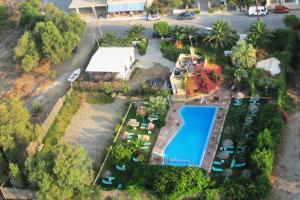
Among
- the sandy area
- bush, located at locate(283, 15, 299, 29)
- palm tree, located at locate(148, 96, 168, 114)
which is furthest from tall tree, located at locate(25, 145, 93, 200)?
bush, located at locate(283, 15, 299, 29)

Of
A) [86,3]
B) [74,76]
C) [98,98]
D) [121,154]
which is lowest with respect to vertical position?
[121,154]

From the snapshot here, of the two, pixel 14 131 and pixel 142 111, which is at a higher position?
pixel 14 131

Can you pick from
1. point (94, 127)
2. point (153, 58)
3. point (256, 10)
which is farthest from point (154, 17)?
point (94, 127)

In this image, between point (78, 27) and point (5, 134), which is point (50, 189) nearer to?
point (5, 134)

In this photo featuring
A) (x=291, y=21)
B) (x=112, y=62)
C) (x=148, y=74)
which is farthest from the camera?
(x=148, y=74)

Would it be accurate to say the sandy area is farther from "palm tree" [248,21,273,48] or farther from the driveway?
"palm tree" [248,21,273,48]

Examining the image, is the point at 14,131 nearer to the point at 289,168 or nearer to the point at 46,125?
the point at 46,125

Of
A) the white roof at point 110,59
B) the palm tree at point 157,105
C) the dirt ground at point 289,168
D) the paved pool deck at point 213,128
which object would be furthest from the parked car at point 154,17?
the dirt ground at point 289,168

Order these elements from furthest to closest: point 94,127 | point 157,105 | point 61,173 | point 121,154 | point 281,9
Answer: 1. point 281,9
2. point 94,127
3. point 157,105
4. point 121,154
5. point 61,173
